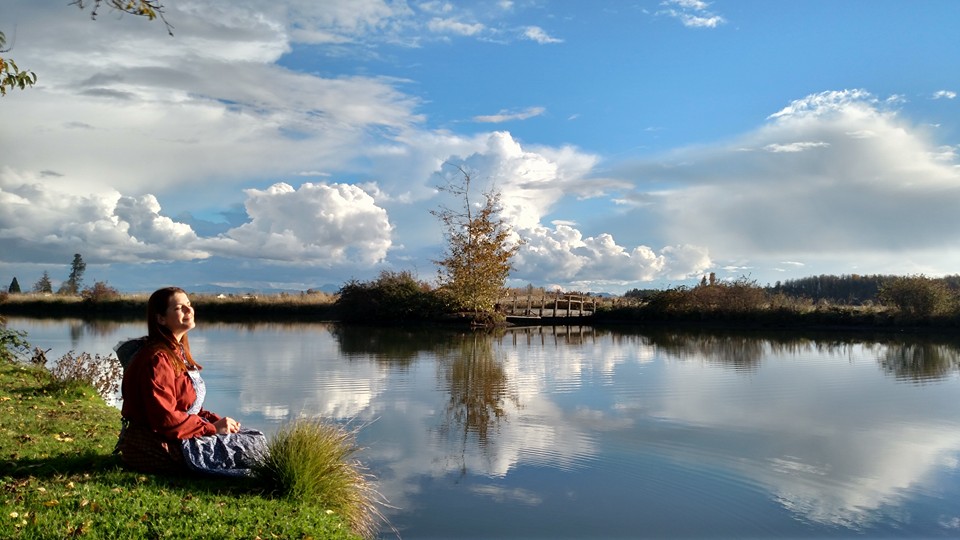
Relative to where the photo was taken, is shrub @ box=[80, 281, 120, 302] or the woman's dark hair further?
shrub @ box=[80, 281, 120, 302]

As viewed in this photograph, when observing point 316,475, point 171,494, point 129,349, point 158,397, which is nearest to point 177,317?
point 129,349

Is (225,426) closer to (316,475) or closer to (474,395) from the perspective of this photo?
(316,475)

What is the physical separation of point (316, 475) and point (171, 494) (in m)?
1.00

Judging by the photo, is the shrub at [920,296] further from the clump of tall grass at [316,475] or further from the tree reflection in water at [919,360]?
the clump of tall grass at [316,475]

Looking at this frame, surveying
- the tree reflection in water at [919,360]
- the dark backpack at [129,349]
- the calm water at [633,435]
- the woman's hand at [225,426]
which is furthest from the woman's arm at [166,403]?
the tree reflection in water at [919,360]

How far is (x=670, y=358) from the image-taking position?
64.5 feet

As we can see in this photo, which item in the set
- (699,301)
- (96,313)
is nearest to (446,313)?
(699,301)

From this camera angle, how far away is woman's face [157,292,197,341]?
207 inches

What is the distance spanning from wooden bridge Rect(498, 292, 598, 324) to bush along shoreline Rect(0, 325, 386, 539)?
1210 inches

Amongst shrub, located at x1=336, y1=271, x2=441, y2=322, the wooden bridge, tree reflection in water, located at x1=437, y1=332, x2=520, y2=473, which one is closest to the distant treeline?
the wooden bridge

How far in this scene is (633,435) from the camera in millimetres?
9336

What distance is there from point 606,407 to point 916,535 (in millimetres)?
5866

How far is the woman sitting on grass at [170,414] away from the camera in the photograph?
16.7ft

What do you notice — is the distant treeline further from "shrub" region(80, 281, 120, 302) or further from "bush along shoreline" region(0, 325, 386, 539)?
"bush along shoreline" region(0, 325, 386, 539)
